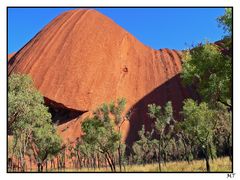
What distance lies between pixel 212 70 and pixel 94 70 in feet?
315

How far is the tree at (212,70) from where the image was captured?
80.4 ft

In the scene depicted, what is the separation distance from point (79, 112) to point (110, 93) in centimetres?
1310

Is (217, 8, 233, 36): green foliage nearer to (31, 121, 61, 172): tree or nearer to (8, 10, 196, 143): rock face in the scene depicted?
(31, 121, 61, 172): tree

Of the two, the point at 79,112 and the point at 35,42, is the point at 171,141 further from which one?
the point at 35,42

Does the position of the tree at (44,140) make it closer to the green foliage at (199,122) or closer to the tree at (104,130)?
the tree at (104,130)

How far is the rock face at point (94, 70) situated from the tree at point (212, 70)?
7750 cm

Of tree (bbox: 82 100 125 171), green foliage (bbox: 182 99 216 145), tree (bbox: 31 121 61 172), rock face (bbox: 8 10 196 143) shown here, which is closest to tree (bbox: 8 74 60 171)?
tree (bbox: 31 121 61 172)

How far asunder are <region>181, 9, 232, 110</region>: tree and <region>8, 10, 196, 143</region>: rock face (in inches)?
3051

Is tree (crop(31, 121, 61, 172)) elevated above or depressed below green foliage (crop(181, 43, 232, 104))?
below

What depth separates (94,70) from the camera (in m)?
120

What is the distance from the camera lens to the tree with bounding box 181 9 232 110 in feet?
80.4

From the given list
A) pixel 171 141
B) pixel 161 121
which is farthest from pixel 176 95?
pixel 161 121

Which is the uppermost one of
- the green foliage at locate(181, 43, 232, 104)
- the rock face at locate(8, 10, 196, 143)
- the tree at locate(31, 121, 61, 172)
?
the rock face at locate(8, 10, 196, 143)

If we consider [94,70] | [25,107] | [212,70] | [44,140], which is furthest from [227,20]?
[94,70]
